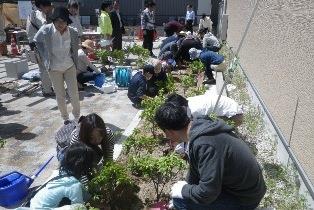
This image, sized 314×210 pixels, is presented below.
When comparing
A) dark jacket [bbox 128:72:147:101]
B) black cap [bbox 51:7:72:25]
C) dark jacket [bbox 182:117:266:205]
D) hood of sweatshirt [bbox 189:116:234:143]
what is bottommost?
dark jacket [bbox 128:72:147:101]

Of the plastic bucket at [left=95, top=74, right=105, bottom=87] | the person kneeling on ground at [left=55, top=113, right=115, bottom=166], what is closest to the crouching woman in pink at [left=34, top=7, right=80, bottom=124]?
the person kneeling on ground at [left=55, top=113, right=115, bottom=166]

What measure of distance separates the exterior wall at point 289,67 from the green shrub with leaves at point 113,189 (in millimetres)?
1840

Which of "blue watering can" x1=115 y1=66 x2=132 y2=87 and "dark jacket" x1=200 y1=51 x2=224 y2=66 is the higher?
"dark jacket" x1=200 y1=51 x2=224 y2=66

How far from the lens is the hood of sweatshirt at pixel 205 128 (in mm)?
2521

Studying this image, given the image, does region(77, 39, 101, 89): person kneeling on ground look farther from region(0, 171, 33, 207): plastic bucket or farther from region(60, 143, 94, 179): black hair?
region(60, 143, 94, 179): black hair

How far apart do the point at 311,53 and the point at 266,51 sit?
2.19 metres

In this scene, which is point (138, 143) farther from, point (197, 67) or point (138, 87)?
point (197, 67)

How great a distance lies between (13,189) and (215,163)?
229 cm

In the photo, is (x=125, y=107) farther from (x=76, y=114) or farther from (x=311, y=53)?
(x=311, y=53)

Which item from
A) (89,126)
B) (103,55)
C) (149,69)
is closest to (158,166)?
(89,126)

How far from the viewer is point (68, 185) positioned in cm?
325

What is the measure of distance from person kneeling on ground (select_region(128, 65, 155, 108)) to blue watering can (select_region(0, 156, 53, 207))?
3463mm

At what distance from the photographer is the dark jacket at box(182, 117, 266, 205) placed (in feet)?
8.17

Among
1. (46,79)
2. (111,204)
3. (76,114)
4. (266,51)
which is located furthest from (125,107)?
(111,204)
